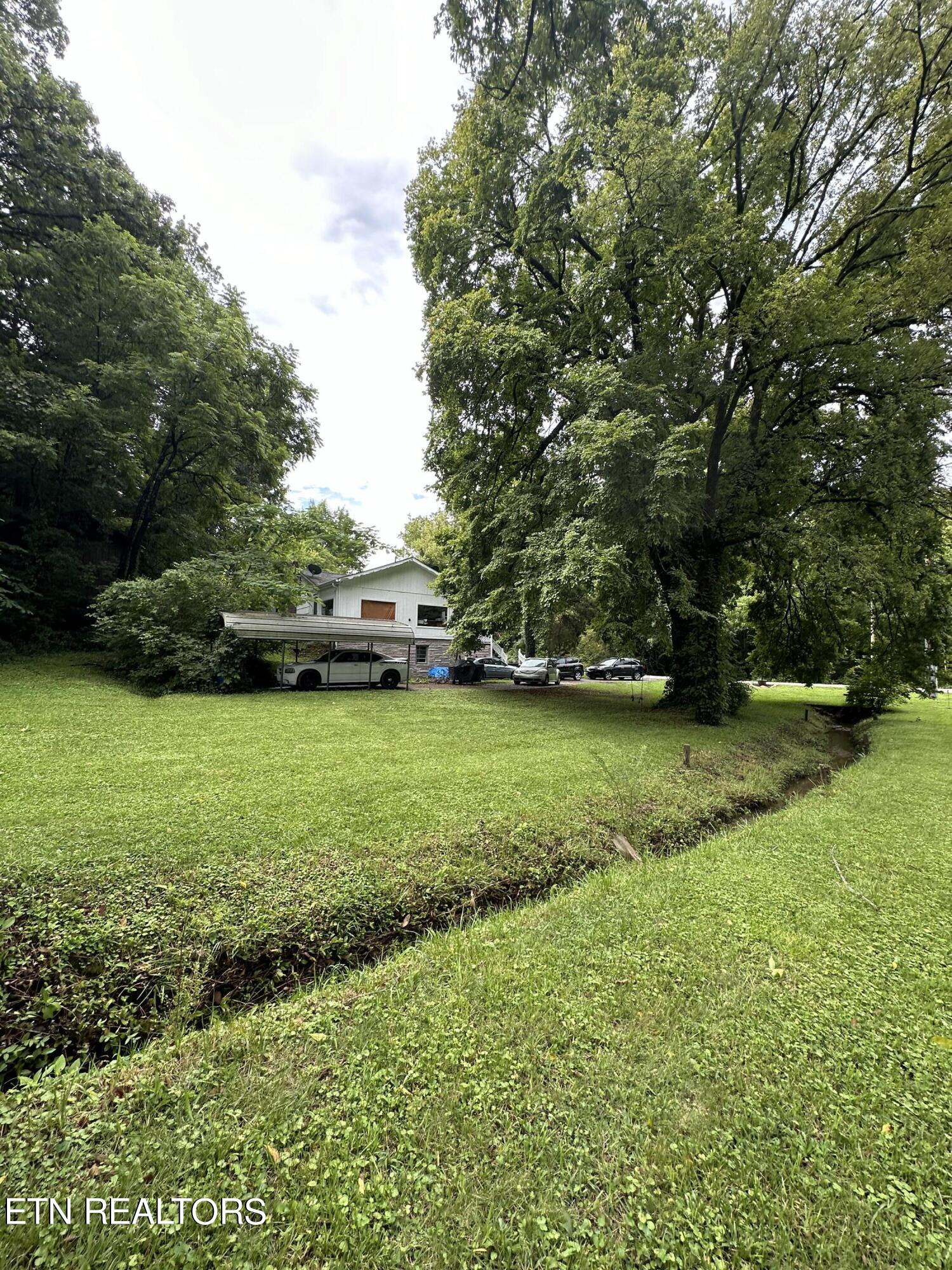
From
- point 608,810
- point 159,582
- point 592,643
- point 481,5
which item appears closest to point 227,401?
point 159,582

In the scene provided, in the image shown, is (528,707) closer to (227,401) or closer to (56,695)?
(56,695)

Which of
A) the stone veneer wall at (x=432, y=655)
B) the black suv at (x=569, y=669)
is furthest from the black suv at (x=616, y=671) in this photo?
the stone veneer wall at (x=432, y=655)

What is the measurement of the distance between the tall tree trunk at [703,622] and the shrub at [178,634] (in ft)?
37.9

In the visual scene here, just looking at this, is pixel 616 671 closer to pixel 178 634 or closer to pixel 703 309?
pixel 703 309

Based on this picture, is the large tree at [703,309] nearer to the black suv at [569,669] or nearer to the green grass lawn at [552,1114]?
the green grass lawn at [552,1114]

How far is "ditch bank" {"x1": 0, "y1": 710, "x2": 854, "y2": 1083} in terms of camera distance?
7.80ft

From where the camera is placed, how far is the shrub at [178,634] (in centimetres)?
1180

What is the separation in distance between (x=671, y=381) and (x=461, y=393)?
5.14 meters

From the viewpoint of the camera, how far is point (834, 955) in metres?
2.91

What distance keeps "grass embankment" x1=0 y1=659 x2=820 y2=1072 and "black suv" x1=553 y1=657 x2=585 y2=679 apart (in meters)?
17.0

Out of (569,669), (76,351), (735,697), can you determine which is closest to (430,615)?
(569,669)

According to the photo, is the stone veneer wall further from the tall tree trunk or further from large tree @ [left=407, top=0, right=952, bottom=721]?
the tall tree trunk

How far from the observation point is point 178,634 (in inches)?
487

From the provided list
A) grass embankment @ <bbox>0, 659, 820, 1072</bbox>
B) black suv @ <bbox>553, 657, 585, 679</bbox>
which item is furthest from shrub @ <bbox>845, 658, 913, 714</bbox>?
black suv @ <bbox>553, 657, 585, 679</bbox>
